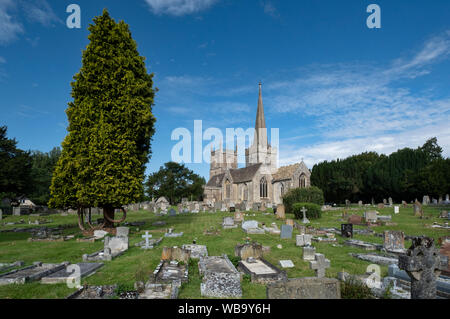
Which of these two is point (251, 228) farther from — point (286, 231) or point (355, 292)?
point (355, 292)

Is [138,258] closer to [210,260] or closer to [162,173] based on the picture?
[210,260]

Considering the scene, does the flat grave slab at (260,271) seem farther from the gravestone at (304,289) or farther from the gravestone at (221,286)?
the gravestone at (304,289)

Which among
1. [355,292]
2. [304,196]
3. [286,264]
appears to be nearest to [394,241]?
[286,264]

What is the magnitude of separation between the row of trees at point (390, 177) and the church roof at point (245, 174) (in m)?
16.5

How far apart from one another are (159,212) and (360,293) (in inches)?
1061

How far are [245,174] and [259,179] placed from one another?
4119 millimetres

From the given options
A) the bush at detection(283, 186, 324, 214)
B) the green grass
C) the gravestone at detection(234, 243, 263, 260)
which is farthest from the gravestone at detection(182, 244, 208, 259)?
the bush at detection(283, 186, 324, 214)

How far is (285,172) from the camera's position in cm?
4725

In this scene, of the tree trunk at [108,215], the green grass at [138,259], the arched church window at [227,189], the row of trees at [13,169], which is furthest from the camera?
the arched church window at [227,189]

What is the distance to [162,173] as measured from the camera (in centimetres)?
6319

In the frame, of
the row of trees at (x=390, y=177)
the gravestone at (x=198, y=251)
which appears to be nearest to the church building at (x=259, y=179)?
the row of trees at (x=390, y=177)

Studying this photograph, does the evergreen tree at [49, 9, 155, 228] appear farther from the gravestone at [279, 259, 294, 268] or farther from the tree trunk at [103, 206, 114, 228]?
the gravestone at [279, 259, 294, 268]

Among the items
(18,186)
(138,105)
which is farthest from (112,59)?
(18,186)

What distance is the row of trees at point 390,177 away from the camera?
38.2 m
